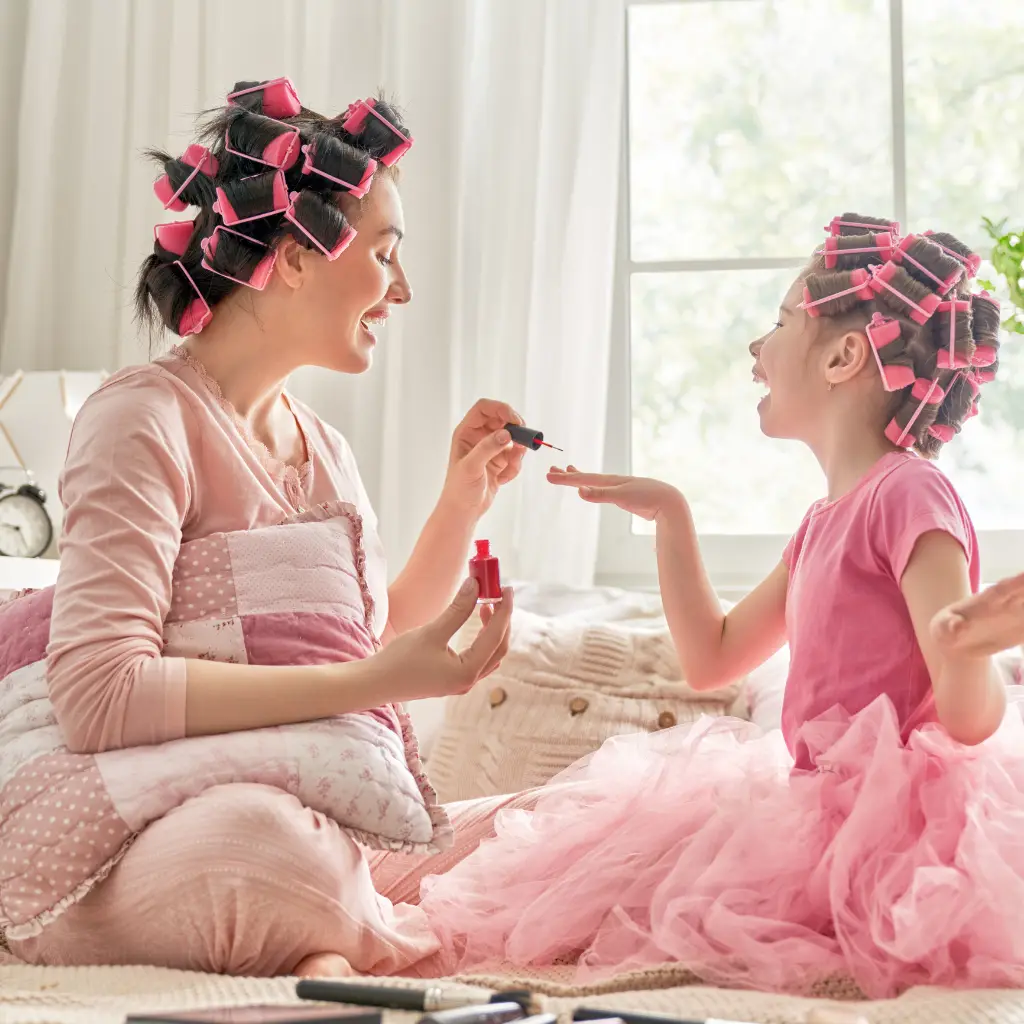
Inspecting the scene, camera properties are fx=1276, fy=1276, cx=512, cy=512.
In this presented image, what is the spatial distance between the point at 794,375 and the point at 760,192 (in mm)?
1157

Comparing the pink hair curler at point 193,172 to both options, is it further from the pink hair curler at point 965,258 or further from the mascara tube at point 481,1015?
the mascara tube at point 481,1015

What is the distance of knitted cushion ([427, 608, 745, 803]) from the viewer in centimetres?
187

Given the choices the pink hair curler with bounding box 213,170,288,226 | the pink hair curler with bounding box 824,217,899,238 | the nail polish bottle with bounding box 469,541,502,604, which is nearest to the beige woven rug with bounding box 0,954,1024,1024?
the nail polish bottle with bounding box 469,541,502,604

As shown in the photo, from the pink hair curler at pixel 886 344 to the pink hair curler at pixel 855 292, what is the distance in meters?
0.04

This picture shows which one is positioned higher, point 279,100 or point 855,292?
point 279,100

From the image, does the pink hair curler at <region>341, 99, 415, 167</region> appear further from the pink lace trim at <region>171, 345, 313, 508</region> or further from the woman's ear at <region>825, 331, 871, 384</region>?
the woman's ear at <region>825, 331, 871, 384</region>

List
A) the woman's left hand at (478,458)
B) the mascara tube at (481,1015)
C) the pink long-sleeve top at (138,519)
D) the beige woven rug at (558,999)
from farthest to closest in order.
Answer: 1. the woman's left hand at (478,458)
2. the pink long-sleeve top at (138,519)
3. the beige woven rug at (558,999)
4. the mascara tube at (481,1015)

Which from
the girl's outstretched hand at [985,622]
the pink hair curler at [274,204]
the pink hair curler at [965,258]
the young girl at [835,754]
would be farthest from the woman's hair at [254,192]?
the girl's outstretched hand at [985,622]

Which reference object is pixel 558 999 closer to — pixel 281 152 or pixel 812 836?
pixel 812 836

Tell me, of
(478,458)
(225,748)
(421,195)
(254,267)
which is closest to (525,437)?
(478,458)

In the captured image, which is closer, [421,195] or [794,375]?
[794,375]

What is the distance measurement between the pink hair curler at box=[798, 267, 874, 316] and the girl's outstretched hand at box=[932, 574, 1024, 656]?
1.78 ft

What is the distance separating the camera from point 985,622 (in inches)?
41.0

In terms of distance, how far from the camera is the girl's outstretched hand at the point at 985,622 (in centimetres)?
103
